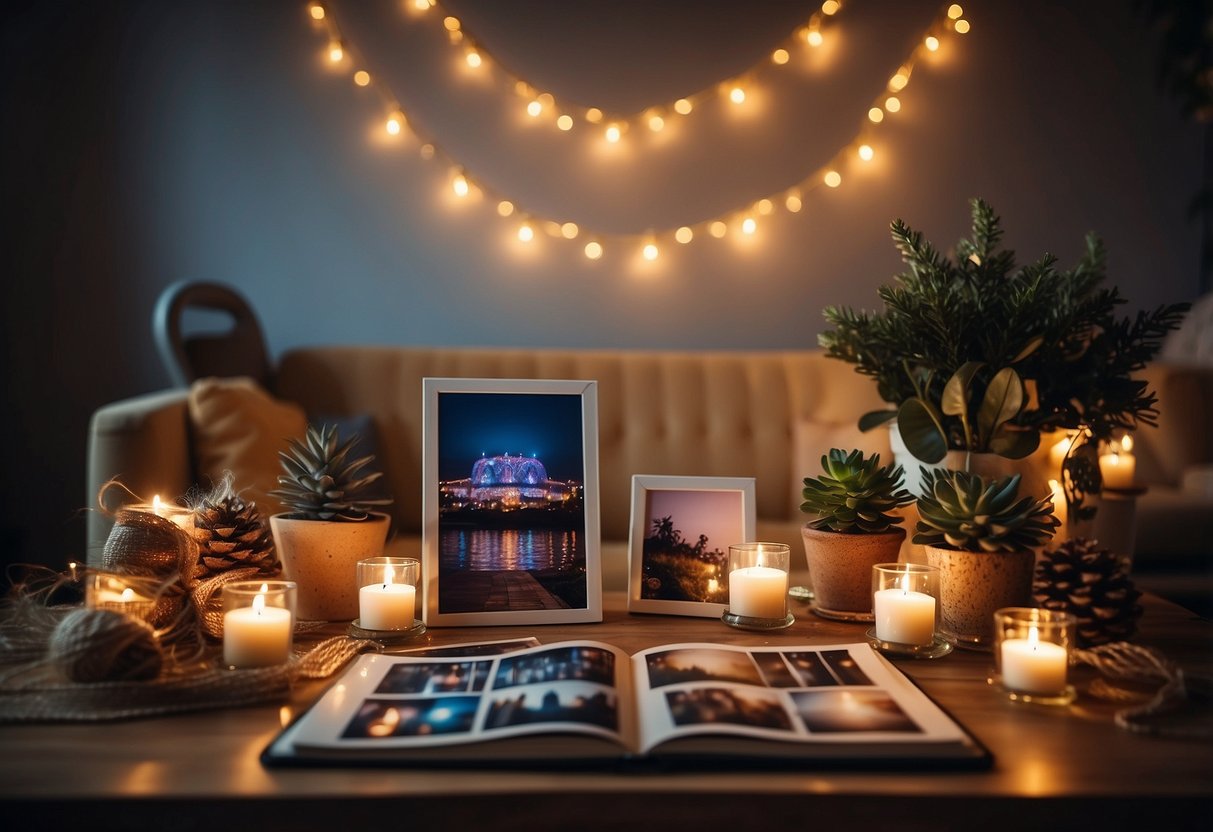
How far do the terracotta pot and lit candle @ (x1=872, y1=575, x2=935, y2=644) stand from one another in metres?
0.58

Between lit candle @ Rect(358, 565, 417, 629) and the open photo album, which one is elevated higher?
lit candle @ Rect(358, 565, 417, 629)

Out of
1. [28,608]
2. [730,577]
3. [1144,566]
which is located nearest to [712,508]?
[730,577]

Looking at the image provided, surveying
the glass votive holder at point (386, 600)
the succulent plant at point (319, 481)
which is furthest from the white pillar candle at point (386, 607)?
the succulent plant at point (319, 481)

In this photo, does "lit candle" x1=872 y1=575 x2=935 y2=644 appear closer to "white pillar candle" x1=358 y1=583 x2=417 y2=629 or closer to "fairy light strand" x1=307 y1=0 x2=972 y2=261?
"white pillar candle" x1=358 y1=583 x2=417 y2=629

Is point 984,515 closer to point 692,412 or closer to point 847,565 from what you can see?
point 847,565

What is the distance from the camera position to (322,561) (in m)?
1.07

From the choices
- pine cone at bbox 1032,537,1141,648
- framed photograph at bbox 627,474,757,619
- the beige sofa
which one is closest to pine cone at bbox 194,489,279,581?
framed photograph at bbox 627,474,757,619

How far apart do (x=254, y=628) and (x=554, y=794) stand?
1.19ft

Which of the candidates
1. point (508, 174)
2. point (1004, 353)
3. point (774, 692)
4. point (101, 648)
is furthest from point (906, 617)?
point (508, 174)

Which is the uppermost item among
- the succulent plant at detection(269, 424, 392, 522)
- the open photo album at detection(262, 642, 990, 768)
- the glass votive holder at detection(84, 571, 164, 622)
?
the succulent plant at detection(269, 424, 392, 522)

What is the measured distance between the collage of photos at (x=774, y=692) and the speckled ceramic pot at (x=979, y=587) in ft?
0.56

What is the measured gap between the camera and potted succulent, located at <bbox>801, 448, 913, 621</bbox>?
1087 millimetres

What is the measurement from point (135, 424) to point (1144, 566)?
7.79 ft

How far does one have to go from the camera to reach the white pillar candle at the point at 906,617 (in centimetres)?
96
